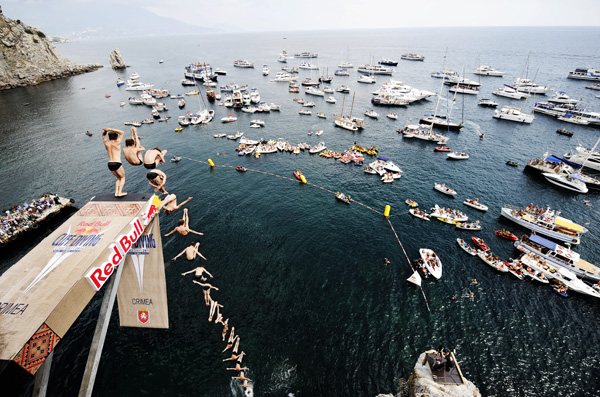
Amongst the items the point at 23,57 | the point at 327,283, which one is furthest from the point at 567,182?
the point at 23,57

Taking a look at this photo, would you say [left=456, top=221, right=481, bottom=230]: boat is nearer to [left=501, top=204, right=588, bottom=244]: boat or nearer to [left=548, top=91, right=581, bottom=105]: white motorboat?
[left=501, top=204, right=588, bottom=244]: boat

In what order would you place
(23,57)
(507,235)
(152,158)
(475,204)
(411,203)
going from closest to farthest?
(152,158)
(507,235)
(475,204)
(411,203)
(23,57)

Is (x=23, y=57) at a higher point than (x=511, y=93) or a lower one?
higher

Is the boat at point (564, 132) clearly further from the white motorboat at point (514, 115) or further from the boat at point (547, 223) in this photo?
the boat at point (547, 223)

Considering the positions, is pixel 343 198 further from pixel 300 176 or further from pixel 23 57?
pixel 23 57

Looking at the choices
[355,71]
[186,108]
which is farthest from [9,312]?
[355,71]
